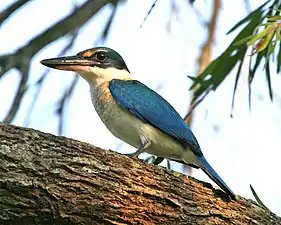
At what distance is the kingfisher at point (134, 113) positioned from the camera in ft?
12.0

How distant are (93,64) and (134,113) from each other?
0.46 meters

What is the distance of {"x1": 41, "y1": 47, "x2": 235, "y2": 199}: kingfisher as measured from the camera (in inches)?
144

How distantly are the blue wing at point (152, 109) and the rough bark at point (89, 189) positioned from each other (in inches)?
24.4

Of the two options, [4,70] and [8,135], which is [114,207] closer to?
[8,135]

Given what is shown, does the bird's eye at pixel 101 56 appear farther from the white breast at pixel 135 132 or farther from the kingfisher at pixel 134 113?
the white breast at pixel 135 132

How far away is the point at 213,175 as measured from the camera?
3.45 metres

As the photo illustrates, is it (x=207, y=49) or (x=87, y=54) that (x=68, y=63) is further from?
(x=207, y=49)

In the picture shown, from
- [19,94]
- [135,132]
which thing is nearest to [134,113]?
[135,132]

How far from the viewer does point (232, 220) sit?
119 inches

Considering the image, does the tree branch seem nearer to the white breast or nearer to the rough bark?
the white breast

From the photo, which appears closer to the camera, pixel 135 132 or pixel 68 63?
pixel 135 132

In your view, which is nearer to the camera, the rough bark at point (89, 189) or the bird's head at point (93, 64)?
the rough bark at point (89, 189)

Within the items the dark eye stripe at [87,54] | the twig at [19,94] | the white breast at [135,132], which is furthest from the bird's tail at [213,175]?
the twig at [19,94]

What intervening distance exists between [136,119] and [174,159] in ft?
0.87
